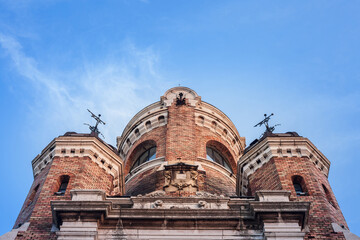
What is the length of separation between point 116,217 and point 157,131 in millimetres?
11704

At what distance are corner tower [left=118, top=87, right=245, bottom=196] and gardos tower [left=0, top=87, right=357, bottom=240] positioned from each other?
6cm

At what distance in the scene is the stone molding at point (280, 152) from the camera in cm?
1938

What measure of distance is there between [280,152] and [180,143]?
17.8 ft

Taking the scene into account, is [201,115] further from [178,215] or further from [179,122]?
[178,215]

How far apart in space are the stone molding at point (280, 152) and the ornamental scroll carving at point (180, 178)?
3467mm

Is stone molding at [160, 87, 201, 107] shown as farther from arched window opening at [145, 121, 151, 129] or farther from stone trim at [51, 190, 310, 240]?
stone trim at [51, 190, 310, 240]

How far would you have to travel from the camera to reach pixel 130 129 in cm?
2783

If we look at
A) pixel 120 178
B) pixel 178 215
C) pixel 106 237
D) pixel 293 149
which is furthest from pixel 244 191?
pixel 106 237

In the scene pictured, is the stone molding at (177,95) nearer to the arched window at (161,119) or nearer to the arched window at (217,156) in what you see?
the arched window at (161,119)

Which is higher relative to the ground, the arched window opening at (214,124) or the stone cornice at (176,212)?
the arched window opening at (214,124)

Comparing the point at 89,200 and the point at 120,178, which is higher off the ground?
the point at 120,178

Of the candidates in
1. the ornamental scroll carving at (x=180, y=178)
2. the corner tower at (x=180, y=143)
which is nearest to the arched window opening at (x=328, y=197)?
the corner tower at (x=180, y=143)

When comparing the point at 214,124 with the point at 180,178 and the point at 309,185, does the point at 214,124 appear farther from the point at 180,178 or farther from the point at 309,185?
the point at 180,178

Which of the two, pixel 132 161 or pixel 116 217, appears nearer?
pixel 116 217
